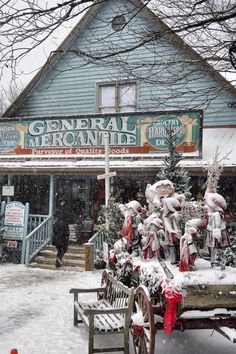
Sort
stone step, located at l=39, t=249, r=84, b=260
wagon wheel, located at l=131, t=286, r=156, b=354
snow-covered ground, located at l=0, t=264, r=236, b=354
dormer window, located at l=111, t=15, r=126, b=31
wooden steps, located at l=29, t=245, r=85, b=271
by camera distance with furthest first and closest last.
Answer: stone step, located at l=39, t=249, r=84, b=260 < wooden steps, located at l=29, t=245, r=85, b=271 < snow-covered ground, located at l=0, t=264, r=236, b=354 < dormer window, located at l=111, t=15, r=126, b=31 < wagon wheel, located at l=131, t=286, r=156, b=354

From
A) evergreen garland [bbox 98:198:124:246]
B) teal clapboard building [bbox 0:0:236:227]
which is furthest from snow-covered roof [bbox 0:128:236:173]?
evergreen garland [bbox 98:198:124:246]

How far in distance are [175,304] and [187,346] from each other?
6.37 feet

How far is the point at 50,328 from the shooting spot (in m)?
7.29

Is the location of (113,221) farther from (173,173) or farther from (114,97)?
(114,97)

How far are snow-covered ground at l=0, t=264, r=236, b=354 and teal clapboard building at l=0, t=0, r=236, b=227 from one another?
4483 mm

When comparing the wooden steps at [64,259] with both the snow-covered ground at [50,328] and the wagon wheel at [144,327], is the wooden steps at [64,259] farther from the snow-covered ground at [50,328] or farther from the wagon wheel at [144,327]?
the wagon wheel at [144,327]

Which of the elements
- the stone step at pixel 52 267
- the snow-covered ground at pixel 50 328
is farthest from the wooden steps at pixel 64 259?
the snow-covered ground at pixel 50 328

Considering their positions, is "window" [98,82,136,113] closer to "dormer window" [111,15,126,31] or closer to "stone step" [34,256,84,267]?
"stone step" [34,256,84,267]

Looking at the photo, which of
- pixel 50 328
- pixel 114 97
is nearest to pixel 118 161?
pixel 114 97

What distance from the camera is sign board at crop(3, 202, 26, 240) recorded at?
1400 centimetres

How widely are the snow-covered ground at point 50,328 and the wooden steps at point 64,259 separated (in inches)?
75.8

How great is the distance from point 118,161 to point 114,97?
3.42 meters

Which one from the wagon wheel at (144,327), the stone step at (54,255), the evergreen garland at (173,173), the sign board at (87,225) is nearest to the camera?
the wagon wheel at (144,327)

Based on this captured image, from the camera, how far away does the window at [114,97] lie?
1664 cm
